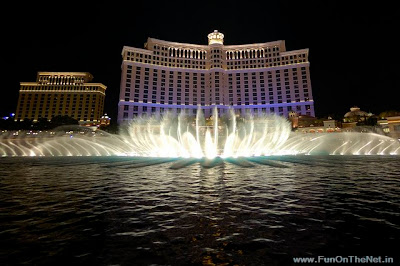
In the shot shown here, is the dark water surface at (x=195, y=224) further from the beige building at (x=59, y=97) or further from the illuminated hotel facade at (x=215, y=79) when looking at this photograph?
the beige building at (x=59, y=97)

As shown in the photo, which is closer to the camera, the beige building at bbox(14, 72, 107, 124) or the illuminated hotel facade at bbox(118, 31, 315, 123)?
the illuminated hotel facade at bbox(118, 31, 315, 123)

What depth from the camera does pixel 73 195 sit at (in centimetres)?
908

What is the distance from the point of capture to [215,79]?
11369cm

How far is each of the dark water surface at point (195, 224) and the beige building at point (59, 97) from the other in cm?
14357

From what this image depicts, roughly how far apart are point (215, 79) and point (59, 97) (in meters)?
108

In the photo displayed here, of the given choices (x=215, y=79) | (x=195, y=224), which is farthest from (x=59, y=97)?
(x=195, y=224)

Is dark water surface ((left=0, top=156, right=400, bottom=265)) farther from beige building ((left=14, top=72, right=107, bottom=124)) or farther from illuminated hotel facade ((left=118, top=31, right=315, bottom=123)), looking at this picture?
beige building ((left=14, top=72, right=107, bottom=124))

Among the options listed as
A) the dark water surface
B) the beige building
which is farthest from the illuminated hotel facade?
the dark water surface

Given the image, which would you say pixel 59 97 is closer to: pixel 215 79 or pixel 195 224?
pixel 215 79

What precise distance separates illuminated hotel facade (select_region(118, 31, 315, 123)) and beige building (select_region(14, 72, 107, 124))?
50.8 m

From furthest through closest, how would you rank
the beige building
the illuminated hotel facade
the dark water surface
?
the beige building, the illuminated hotel facade, the dark water surface

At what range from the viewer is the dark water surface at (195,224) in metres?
4.23

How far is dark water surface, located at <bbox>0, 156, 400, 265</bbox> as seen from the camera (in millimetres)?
4230

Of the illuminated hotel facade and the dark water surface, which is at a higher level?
the illuminated hotel facade
